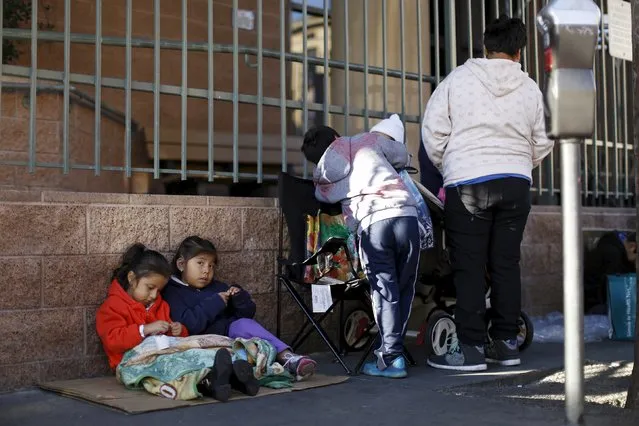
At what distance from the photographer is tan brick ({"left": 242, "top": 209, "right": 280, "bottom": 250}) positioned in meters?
5.67

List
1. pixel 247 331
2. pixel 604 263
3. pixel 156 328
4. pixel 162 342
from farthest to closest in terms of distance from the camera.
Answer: pixel 604 263 < pixel 247 331 < pixel 156 328 < pixel 162 342

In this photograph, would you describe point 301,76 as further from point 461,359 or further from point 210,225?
point 461,359

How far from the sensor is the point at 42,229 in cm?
482

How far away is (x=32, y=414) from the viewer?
13.3ft

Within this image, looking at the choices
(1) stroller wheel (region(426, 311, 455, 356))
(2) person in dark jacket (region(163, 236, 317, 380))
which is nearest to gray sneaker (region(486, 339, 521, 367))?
(1) stroller wheel (region(426, 311, 455, 356))

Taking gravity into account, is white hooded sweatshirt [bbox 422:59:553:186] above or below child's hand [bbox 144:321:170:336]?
above

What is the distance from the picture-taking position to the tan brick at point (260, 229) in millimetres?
5672

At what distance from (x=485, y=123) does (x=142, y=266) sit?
216cm

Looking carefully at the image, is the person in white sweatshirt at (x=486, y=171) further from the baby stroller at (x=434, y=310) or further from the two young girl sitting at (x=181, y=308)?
the two young girl sitting at (x=181, y=308)

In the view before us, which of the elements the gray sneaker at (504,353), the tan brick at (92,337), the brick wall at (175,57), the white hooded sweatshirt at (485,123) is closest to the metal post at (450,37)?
the brick wall at (175,57)

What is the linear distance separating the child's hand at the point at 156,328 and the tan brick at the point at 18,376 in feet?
2.11

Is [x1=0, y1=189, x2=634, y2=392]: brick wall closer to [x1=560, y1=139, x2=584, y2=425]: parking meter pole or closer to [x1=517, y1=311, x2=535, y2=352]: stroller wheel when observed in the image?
[x1=517, y1=311, x2=535, y2=352]: stroller wheel

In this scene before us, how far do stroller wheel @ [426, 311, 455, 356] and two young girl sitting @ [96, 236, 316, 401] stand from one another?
110 cm

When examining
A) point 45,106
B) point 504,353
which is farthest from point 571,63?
point 45,106
